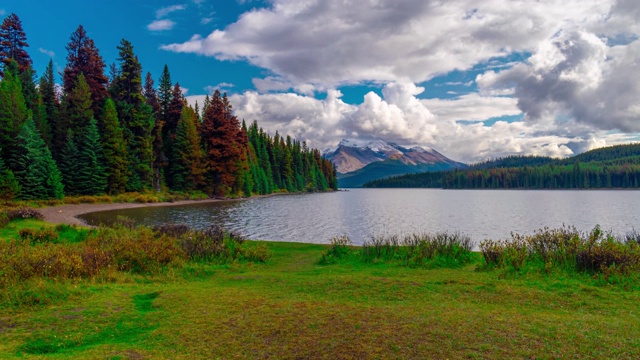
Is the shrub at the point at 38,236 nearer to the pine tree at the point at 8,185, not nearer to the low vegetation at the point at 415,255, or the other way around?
the low vegetation at the point at 415,255

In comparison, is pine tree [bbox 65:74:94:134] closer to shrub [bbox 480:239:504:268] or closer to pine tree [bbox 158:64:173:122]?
pine tree [bbox 158:64:173:122]

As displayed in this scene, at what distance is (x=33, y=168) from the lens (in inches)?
1785

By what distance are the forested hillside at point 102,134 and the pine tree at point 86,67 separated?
0.17m

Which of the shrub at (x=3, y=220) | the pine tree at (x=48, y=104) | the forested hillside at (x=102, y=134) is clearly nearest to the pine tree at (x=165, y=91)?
the forested hillside at (x=102, y=134)

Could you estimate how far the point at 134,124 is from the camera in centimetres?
6275

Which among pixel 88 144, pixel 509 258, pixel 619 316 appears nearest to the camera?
pixel 619 316

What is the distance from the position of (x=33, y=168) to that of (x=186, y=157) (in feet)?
90.8

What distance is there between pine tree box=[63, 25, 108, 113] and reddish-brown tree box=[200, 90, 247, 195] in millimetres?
20215

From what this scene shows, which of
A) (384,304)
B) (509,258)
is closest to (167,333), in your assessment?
(384,304)

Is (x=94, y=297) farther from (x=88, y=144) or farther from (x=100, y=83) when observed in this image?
(x=100, y=83)

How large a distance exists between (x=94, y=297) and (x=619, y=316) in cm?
1348

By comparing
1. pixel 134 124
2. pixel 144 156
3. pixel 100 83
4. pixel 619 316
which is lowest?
pixel 619 316

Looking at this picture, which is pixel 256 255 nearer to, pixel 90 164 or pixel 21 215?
pixel 21 215

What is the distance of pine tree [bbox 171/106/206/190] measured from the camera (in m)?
71.4
